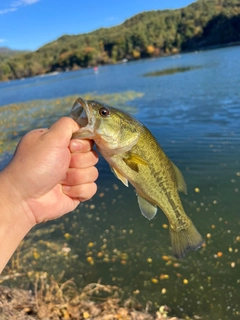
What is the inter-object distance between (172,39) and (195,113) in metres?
143

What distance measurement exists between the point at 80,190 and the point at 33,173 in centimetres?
83

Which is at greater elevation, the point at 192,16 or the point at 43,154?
the point at 192,16

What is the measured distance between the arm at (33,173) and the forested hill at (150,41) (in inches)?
5618

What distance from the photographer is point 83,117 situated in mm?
3148

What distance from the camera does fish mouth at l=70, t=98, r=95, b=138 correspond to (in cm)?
293

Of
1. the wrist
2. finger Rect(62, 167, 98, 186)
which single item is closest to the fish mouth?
finger Rect(62, 167, 98, 186)

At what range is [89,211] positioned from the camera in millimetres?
9305

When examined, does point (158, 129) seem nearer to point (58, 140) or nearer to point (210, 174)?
point (210, 174)

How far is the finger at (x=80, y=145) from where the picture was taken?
3.19 metres

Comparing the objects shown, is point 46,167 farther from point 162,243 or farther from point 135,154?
point 162,243

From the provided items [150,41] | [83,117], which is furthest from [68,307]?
[150,41]

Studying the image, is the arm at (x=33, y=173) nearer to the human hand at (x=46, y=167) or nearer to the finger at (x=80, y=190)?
the human hand at (x=46, y=167)

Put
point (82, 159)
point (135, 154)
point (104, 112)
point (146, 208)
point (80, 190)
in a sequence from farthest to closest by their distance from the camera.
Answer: point (80, 190), point (146, 208), point (82, 159), point (135, 154), point (104, 112)

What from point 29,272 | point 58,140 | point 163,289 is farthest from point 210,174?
point 58,140
